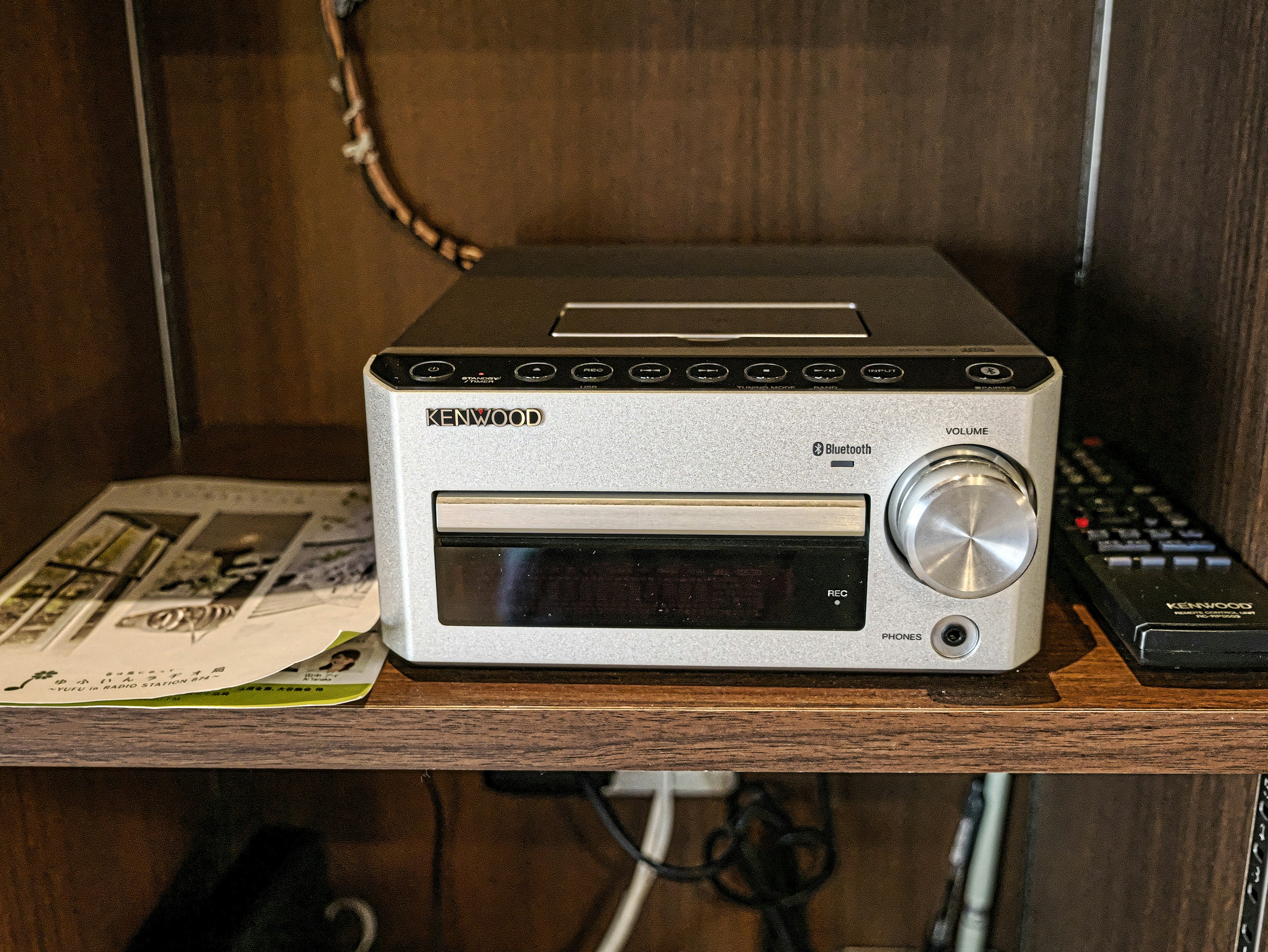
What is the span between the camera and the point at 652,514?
0.53 m

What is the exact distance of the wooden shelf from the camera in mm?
523

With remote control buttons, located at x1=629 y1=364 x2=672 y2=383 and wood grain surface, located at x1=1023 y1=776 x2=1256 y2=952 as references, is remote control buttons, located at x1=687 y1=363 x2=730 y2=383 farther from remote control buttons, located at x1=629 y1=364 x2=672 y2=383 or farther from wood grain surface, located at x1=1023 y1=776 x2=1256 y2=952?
wood grain surface, located at x1=1023 y1=776 x2=1256 y2=952

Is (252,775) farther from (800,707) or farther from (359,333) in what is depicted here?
(800,707)

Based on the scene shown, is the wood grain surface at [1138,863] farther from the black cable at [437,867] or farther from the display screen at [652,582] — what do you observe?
the black cable at [437,867]

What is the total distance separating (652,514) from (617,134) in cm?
43

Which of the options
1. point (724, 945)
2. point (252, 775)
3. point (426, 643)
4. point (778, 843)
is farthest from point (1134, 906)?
point (252, 775)

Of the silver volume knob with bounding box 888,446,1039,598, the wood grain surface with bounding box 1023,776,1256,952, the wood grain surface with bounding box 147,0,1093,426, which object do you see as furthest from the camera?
the wood grain surface with bounding box 147,0,1093,426

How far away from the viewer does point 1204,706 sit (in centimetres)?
52

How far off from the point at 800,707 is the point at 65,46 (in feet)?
2.12

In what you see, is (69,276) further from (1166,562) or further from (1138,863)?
(1138,863)

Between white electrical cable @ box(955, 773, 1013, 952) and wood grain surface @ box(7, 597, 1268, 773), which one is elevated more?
wood grain surface @ box(7, 597, 1268, 773)

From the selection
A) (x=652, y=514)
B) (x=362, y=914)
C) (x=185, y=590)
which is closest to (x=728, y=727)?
(x=652, y=514)

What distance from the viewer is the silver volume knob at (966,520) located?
1.63 ft

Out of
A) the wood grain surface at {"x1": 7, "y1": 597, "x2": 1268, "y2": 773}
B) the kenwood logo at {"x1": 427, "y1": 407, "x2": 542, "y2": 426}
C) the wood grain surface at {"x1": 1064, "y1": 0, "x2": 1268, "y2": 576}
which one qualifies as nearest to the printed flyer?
the wood grain surface at {"x1": 7, "y1": 597, "x2": 1268, "y2": 773}
